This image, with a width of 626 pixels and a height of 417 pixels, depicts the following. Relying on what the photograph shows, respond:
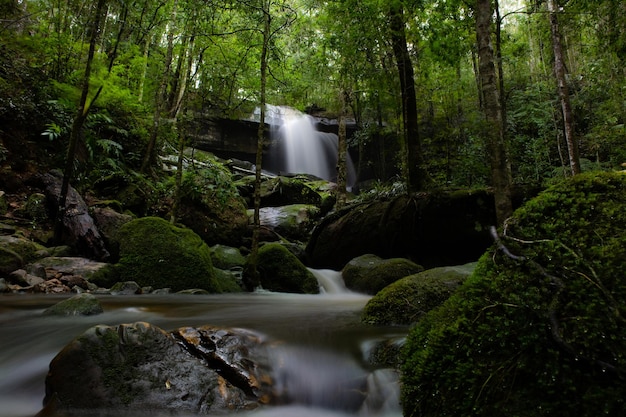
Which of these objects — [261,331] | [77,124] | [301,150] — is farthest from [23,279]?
[301,150]

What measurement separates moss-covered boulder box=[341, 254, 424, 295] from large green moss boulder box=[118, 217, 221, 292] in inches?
125

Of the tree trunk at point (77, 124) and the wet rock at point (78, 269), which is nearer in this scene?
the wet rock at point (78, 269)

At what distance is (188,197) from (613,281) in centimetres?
1181

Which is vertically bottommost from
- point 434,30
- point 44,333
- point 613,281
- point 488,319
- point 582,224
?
point 44,333

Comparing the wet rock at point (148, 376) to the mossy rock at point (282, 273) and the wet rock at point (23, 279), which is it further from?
the mossy rock at point (282, 273)

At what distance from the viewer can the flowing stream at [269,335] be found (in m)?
3.08

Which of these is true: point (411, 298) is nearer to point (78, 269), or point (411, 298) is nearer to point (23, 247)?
point (78, 269)

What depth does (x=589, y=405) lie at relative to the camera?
1.38 meters

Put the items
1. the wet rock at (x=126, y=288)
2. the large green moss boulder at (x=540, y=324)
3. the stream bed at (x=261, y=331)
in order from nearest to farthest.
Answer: the large green moss boulder at (x=540, y=324) → the stream bed at (x=261, y=331) → the wet rock at (x=126, y=288)

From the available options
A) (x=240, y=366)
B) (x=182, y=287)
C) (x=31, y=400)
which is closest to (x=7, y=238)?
Result: (x=182, y=287)

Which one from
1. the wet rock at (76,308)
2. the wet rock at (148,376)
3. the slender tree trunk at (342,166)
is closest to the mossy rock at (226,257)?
the slender tree trunk at (342,166)

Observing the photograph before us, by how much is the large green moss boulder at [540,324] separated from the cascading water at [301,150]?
75.9ft

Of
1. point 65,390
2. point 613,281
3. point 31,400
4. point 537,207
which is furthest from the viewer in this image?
point 31,400

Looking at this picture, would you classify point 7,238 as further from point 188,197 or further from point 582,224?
point 582,224
